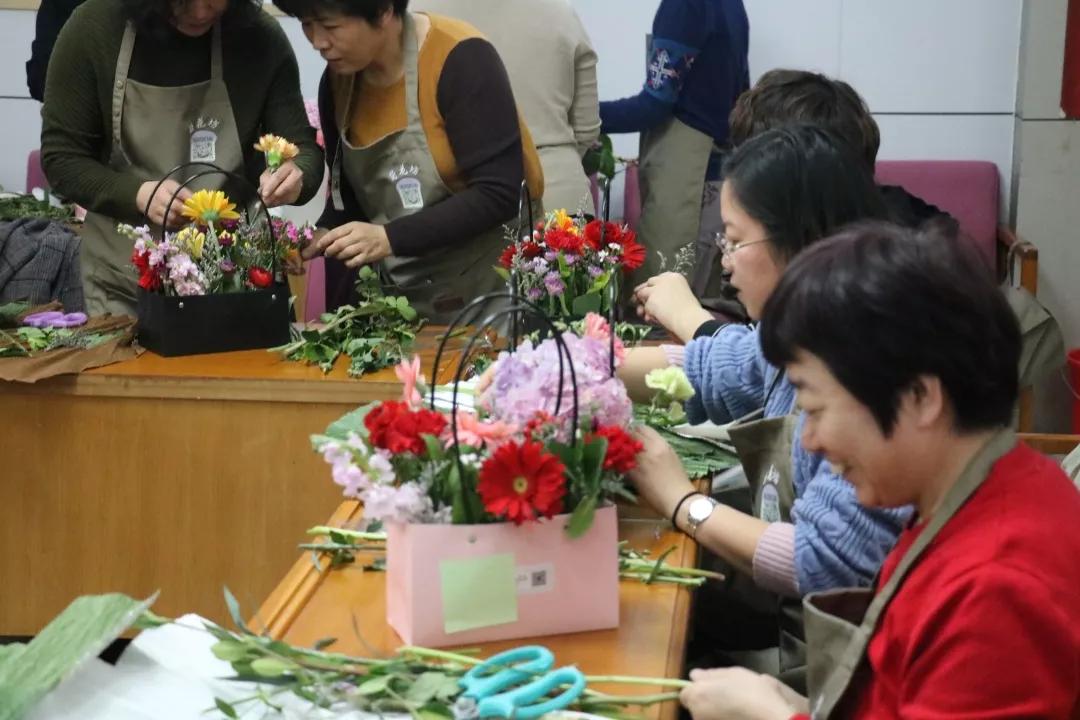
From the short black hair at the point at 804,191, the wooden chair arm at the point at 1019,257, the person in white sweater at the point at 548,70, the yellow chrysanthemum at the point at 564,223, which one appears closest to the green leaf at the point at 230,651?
the short black hair at the point at 804,191

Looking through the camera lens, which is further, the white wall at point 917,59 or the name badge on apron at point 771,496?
the white wall at point 917,59

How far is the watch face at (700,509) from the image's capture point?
6.22 ft

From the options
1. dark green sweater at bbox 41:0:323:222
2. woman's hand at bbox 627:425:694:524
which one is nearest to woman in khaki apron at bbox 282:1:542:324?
dark green sweater at bbox 41:0:323:222

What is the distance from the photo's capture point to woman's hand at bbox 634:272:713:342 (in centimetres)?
258

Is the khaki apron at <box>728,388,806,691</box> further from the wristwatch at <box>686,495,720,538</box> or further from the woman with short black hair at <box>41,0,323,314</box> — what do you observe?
the woman with short black hair at <box>41,0,323,314</box>

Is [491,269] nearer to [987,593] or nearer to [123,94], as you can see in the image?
[123,94]

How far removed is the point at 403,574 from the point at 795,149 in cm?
91

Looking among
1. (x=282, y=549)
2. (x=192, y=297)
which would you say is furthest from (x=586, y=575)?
(x=192, y=297)

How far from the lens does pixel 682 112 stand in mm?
4660

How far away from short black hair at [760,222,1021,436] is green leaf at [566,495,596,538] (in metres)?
0.31

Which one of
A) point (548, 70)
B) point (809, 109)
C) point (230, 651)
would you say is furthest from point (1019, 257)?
point (230, 651)

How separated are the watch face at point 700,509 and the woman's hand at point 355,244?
Result: 4.49ft

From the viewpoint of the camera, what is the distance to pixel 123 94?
3.16 meters

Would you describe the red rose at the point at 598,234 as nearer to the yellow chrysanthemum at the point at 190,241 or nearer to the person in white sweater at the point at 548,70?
the yellow chrysanthemum at the point at 190,241
